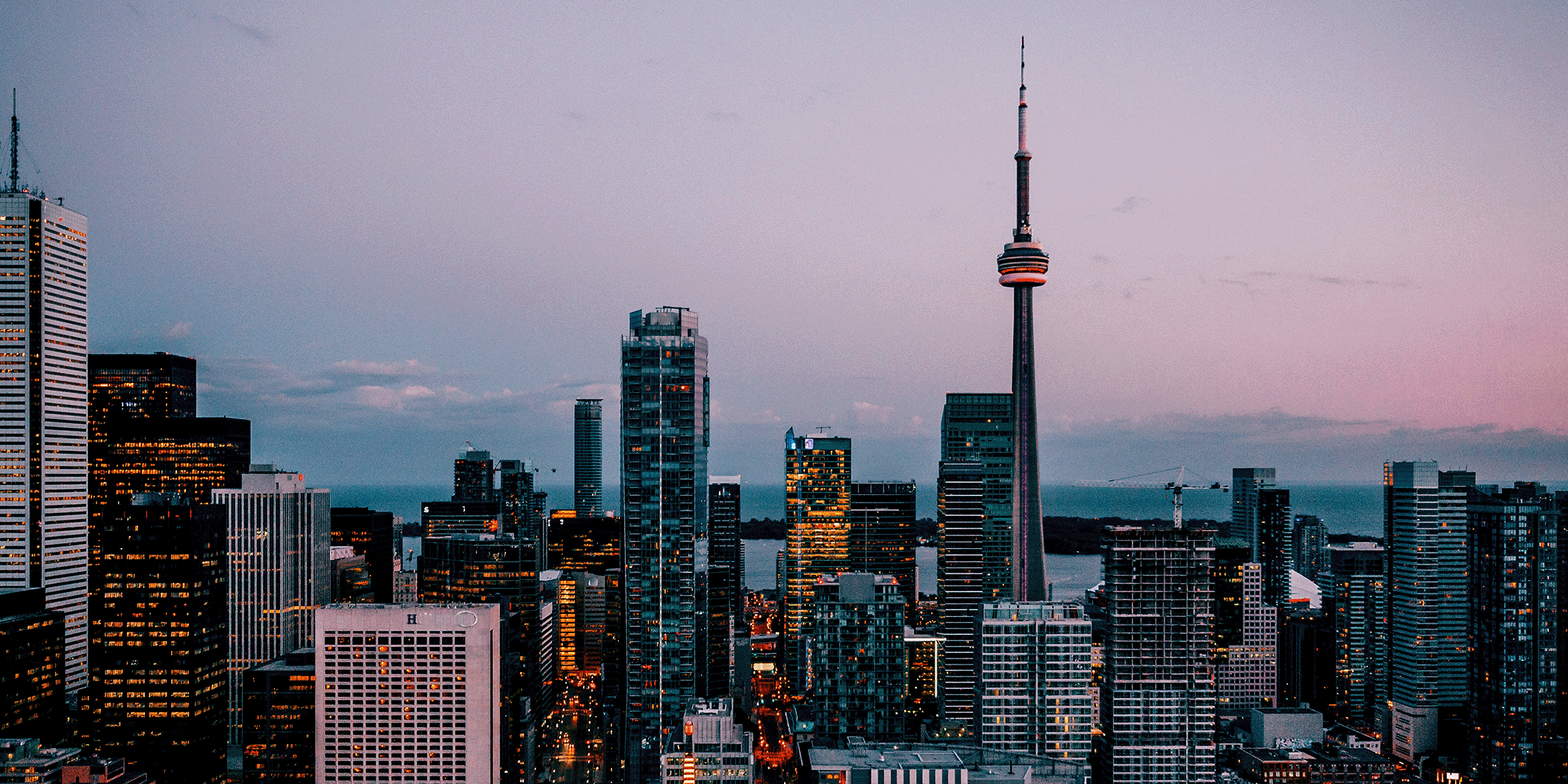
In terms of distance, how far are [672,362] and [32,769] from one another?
2908 inches

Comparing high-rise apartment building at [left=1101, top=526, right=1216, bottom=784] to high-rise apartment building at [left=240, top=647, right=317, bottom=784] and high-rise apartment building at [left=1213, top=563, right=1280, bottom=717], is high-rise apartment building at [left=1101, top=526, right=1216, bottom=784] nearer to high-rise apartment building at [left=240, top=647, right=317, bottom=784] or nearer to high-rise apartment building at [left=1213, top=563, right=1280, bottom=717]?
high-rise apartment building at [left=1213, top=563, right=1280, bottom=717]

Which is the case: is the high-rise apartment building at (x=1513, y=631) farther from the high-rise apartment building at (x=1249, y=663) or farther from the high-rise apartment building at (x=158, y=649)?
the high-rise apartment building at (x=158, y=649)

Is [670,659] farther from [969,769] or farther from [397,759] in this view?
[969,769]

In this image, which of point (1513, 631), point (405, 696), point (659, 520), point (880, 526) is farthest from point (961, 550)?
point (405, 696)

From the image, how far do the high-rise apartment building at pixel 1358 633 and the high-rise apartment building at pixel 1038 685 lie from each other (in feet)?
269

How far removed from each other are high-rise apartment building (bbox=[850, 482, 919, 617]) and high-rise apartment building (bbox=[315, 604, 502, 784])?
107869 mm

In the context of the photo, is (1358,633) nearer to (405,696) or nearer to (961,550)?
(961,550)

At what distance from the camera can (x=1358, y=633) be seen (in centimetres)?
17262

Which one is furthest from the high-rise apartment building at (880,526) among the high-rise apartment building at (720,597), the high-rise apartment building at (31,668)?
the high-rise apartment building at (31,668)

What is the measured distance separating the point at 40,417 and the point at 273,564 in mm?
36145

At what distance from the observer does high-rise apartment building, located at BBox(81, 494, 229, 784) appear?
12119cm

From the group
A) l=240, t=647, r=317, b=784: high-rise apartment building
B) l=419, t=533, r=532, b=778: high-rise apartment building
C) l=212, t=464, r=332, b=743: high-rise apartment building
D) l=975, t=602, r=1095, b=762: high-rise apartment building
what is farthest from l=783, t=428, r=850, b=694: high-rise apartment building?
l=240, t=647, r=317, b=784: high-rise apartment building

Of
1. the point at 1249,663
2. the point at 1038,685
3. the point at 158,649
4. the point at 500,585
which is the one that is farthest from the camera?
the point at 500,585

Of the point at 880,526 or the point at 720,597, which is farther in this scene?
the point at 880,526
